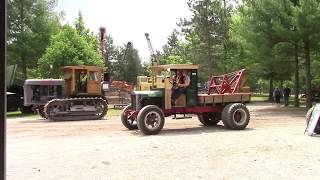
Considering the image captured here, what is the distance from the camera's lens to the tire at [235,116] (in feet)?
56.6

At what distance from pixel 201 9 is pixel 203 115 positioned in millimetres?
29751

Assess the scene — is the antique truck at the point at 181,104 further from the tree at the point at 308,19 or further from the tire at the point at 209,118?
the tree at the point at 308,19

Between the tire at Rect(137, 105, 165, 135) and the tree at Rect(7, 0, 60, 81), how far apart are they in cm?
1868

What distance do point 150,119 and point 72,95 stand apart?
9.68 meters

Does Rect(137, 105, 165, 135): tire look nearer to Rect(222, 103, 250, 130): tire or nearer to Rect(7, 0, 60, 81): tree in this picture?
Rect(222, 103, 250, 130): tire

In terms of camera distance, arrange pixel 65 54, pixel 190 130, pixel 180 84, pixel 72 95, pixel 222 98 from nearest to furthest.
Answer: pixel 180 84 → pixel 190 130 → pixel 222 98 → pixel 72 95 → pixel 65 54

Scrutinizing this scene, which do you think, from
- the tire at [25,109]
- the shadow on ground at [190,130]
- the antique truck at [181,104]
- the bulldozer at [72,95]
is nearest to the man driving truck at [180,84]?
the antique truck at [181,104]

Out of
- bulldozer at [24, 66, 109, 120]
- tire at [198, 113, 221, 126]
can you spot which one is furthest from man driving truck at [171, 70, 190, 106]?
bulldozer at [24, 66, 109, 120]

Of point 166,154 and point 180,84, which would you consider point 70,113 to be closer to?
point 180,84

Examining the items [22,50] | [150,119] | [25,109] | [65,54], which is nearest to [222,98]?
[150,119]

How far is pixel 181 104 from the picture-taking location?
57.0 ft

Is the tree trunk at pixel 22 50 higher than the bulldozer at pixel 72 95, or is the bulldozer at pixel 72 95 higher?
the tree trunk at pixel 22 50

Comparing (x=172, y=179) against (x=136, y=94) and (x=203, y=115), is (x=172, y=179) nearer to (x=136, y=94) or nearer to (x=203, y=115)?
(x=136, y=94)

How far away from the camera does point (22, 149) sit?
509 inches
